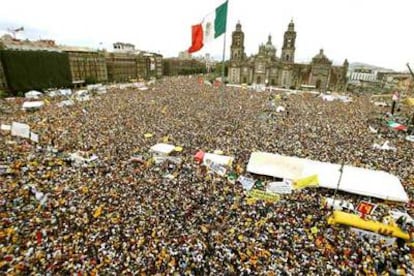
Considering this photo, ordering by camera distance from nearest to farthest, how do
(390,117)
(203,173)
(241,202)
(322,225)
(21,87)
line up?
(322,225)
(241,202)
(203,173)
(390,117)
(21,87)

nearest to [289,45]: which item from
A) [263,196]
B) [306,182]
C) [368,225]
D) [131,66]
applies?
[131,66]

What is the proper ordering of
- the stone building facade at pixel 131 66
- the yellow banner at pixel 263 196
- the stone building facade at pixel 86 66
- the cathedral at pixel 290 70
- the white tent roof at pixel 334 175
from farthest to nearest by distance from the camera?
the cathedral at pixel 290 70, the stone building facade at pixel 131 66, the stone building facade at pixel 86 66, the white tent roof at pixel 334 175, the yellow banner at pixel 263 196

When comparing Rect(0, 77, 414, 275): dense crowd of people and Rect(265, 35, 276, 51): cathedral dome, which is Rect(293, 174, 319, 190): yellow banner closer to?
Rect(0, 77, 414, 275): dense crowd of people

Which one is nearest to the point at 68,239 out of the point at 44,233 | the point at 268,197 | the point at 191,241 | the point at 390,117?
the point at 44,233

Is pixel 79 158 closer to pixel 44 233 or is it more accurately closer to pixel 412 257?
pixel 44 233

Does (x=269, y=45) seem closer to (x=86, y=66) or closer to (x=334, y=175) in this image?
(x=86, y=66)

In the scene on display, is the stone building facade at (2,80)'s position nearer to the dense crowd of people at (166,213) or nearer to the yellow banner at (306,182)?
the dense crowd of people at (166,213)

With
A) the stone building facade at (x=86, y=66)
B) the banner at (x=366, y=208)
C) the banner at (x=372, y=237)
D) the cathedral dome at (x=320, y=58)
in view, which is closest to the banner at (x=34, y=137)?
the banner at (x=372, y=237)

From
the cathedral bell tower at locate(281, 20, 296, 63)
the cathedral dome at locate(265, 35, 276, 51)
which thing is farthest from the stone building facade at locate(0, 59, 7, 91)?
the cathedral dome at locate(265, 35, 276, 51)
